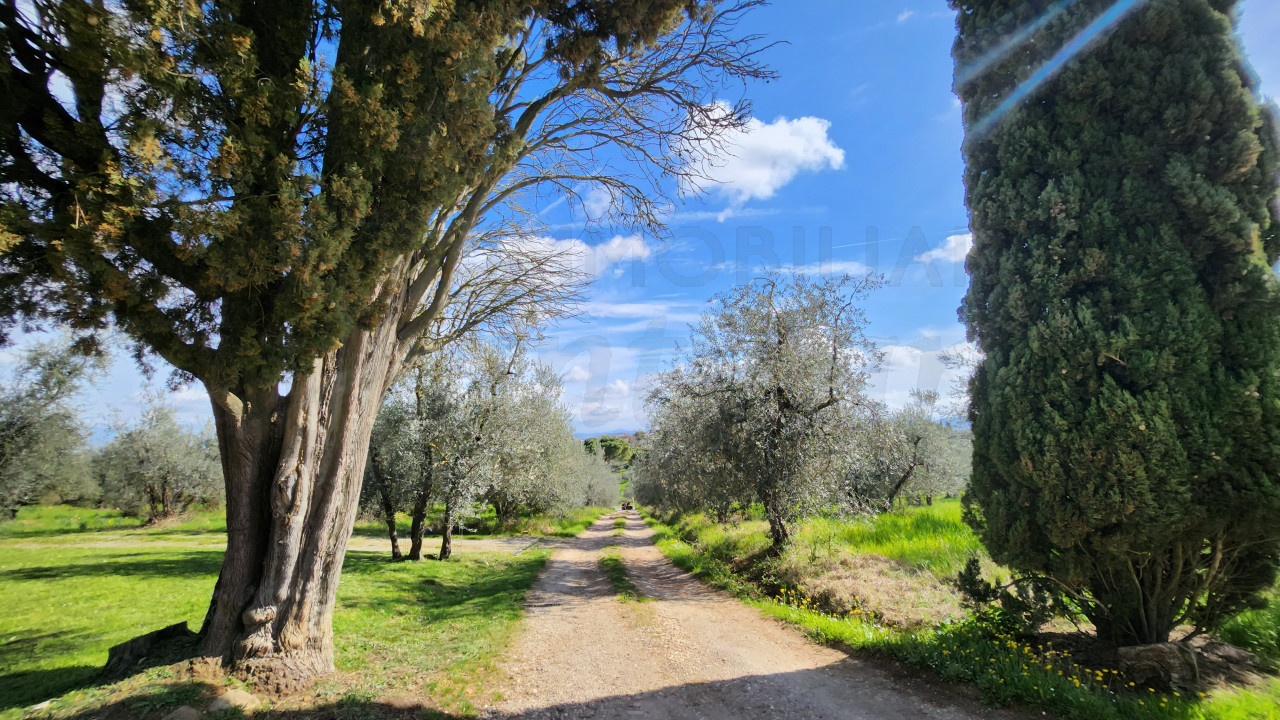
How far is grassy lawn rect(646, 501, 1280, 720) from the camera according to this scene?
12.8 ft

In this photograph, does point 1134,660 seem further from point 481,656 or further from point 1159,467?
point 481,656

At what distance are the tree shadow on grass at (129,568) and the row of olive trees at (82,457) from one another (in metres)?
4.71

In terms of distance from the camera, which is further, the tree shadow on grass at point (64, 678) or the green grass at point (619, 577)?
the green grass at point (619, 577)

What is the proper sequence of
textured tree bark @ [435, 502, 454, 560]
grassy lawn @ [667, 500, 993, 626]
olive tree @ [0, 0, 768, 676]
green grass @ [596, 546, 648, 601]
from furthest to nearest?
1. textured tree bark @ [435, 502, 454, 560]
2. green grass @ [596, 546, 648, 601]
3. grassy lawn @ [667, 500, 993, 626]
4. olive tree @ [0, 0, 768, 676]

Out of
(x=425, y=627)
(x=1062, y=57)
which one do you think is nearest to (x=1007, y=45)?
(x=1062, y=57)

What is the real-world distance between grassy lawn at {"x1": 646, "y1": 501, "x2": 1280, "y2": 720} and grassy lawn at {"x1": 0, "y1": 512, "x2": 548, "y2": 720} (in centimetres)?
477

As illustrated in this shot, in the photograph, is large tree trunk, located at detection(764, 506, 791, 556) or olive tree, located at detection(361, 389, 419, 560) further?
olive tree, located at detection(361, 389, 419, 560)

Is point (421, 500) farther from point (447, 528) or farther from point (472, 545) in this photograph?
point (472, 545)

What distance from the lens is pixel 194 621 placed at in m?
7.26

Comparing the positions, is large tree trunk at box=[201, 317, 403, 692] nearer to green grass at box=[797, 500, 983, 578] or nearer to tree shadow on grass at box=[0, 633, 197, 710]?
tree shadow on grass at box=[0, 633, 197, 710]

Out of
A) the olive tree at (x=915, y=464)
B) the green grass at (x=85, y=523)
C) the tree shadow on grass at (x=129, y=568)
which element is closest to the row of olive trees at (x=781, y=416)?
the olive tree at (x=915, y=464)

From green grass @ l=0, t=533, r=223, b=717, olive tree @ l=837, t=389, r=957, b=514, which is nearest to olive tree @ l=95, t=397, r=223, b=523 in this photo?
green grass @ l=0, t=533, r=223, b=717

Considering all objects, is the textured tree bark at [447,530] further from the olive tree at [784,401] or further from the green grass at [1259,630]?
the green grass at [1259,630]

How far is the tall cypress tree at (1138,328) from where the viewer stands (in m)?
4.34
